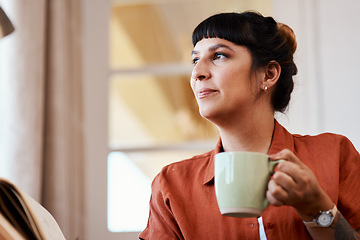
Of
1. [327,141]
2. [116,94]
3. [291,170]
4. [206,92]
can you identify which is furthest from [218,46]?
[116,94]

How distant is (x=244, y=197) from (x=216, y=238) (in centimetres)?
30

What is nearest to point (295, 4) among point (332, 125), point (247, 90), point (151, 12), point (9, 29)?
point (332, 125)

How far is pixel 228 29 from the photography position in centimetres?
122

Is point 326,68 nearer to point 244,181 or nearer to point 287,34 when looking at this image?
point 287,34

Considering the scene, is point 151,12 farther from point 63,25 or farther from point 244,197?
point 244,197

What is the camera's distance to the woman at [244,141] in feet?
3.58

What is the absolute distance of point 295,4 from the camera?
1938mm

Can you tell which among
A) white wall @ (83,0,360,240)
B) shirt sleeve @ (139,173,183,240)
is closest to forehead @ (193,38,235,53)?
shirt sleeve @ (139,173,183,240)

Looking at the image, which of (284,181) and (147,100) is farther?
(147,100)

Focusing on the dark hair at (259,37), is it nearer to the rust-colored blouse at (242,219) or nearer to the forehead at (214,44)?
the forehead at (214,44)

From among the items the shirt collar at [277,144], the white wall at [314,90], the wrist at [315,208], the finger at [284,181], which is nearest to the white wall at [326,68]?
the white wall at [314,90]

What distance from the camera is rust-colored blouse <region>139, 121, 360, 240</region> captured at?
3.53 feet

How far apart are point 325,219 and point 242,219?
221 mm

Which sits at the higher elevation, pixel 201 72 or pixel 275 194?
pixel 201 72
